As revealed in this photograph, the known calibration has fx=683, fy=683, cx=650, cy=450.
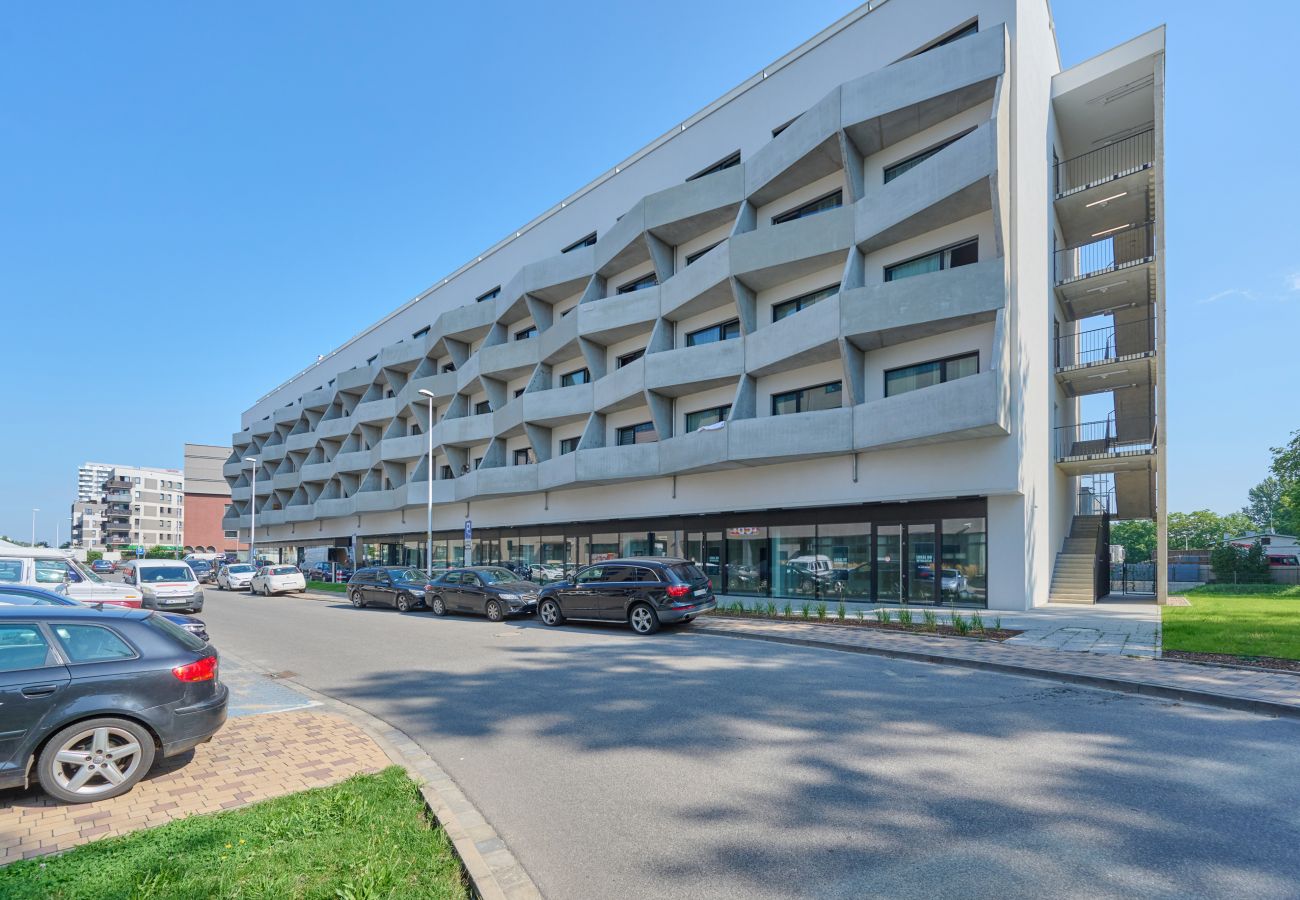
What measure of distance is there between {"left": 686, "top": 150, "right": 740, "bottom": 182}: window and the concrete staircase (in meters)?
18.3

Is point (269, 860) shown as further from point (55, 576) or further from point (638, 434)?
point (638, 434)

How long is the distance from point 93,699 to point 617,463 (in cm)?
2215

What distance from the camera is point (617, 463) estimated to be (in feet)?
89.8

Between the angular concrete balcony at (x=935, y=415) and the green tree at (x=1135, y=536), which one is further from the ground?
the angular concrete balcony at (x=935, y=415)

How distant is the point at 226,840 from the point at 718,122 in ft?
91.1

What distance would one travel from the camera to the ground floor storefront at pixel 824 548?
19219 millimetres

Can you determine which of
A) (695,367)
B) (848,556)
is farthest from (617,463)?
(848,556)

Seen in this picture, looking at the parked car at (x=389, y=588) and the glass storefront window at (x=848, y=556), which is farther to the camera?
the parked car at (x=389, y=588)

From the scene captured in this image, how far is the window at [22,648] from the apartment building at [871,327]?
1730 centimetres

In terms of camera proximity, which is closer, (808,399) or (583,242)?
(808,399)

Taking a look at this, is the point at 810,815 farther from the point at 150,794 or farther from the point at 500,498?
the point at 500,498

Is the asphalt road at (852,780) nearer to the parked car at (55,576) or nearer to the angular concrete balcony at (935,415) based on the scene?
the parked car at (55,576)

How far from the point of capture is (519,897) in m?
3.85

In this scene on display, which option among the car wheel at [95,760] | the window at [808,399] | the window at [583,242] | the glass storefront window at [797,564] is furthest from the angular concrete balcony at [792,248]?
the car wheel at [95,760]
